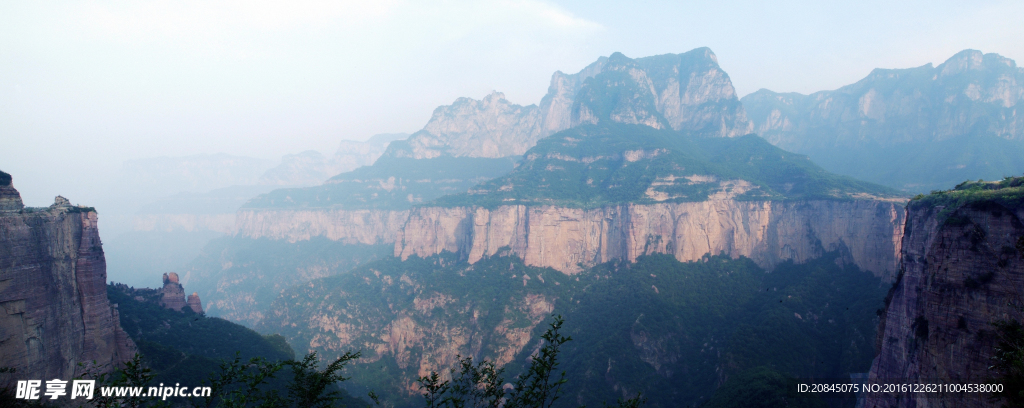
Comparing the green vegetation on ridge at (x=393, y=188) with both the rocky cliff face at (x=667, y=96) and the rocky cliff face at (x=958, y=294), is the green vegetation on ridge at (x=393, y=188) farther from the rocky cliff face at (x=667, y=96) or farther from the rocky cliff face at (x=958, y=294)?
the rocky cliff face at (x=958, y=294)

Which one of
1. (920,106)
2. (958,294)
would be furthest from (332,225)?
(920,106)

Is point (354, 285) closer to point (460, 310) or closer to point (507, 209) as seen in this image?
point (460, 310)

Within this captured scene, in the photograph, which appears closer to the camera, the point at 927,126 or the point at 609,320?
the point at 609,320

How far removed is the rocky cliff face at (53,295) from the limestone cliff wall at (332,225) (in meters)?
136

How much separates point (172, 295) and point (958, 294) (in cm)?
7745

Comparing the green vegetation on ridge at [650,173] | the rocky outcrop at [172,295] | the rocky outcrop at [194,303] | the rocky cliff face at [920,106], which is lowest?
the rocky outcrop at [194,303]

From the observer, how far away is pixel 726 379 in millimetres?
52812

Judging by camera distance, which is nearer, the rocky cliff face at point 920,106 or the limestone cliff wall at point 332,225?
the rocky cliff face at point 920,106

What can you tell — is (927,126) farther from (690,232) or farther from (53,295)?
Result: (53,295)

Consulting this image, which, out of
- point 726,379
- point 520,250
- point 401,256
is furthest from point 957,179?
point 401,256

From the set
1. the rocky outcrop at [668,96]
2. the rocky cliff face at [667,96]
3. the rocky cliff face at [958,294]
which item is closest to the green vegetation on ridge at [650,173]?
the rocky outcrop at [668,96]

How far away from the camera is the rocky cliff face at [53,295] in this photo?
83.2 feet

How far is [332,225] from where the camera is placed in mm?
174125

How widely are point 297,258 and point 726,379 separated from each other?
151m
